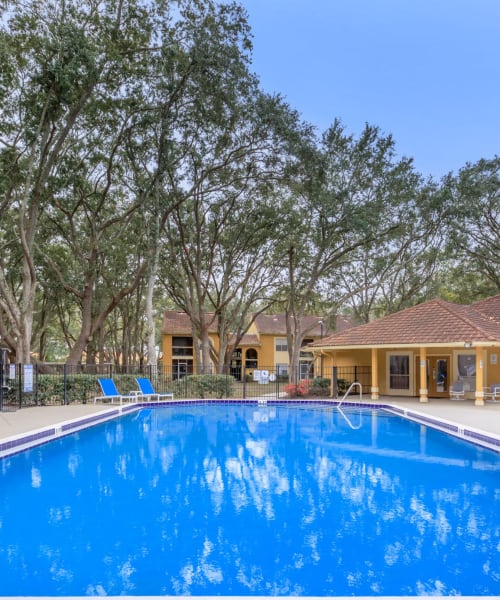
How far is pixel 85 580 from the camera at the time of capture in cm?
442

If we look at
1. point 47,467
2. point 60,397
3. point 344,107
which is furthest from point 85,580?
point 344,107

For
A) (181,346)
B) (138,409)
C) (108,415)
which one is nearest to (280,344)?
(181,346)

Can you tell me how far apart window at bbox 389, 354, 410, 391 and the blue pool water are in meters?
9.82

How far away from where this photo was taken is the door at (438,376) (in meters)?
21.1

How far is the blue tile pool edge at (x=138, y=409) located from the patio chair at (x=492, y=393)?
446 centimetres

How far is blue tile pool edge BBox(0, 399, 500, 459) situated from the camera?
10305 mm

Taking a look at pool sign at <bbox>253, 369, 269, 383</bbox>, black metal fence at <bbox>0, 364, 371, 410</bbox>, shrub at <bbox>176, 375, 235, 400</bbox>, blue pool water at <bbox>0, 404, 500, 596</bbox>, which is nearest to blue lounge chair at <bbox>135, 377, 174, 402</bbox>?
black metal fence at <bbox>0, 364, 371, 410</bbox>

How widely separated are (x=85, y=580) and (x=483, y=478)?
6.72m

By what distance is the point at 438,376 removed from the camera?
21250mm

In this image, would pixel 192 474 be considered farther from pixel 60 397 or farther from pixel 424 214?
pixel 424 214

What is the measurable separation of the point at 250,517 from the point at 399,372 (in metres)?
16.8

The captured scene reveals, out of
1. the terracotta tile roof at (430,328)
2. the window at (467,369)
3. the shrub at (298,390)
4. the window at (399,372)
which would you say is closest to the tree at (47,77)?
the shrub at (298,390)

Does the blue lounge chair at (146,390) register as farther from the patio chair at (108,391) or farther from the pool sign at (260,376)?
the pool sign at (260,376)

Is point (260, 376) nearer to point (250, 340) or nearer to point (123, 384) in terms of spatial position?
point (123, 384)
